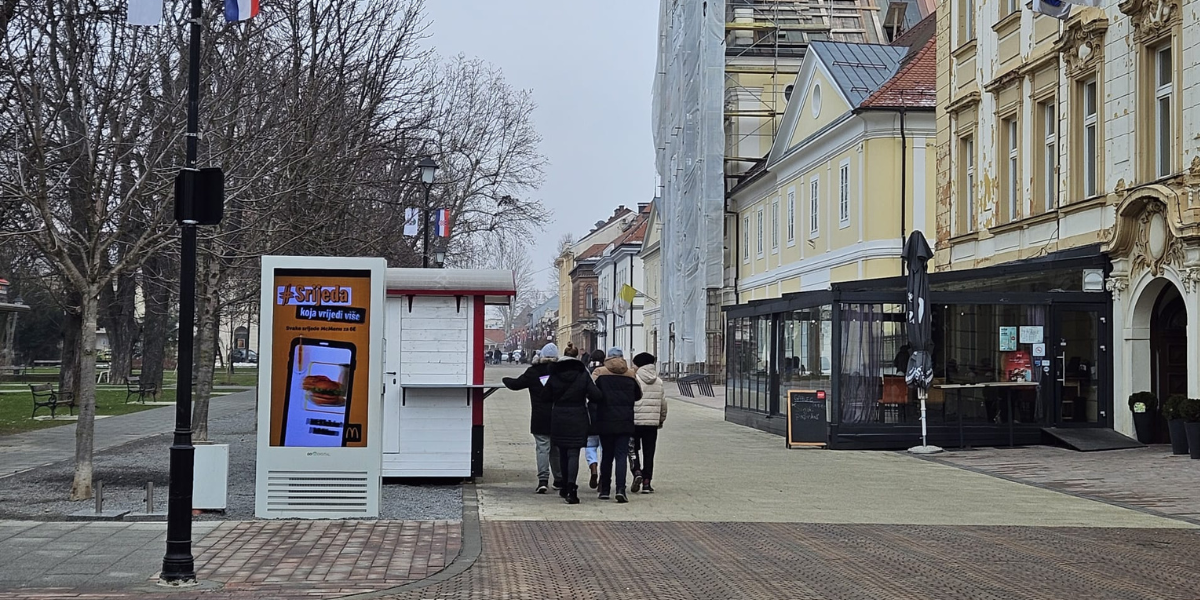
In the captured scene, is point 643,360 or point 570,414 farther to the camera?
point 643,360

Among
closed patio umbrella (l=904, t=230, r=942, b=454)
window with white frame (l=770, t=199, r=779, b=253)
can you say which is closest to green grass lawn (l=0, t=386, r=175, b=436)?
closed patio umbrella (l=904, t=230, r=942, b=454)

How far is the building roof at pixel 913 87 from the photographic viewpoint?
39906 millimetres

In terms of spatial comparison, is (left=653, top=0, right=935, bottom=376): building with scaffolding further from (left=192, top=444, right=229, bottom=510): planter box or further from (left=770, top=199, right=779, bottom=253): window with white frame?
(left=192, top=444, right=229, bottom=510): planter box

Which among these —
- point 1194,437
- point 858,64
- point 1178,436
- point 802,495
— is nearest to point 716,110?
point 858,64

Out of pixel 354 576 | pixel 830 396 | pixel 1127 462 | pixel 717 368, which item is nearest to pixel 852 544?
pixel 354 576

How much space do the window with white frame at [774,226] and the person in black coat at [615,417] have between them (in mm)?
36416

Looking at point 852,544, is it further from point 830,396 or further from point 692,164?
point 692,164

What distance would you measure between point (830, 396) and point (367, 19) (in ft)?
35.5

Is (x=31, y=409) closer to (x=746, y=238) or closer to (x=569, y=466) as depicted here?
(x=569, y=466)

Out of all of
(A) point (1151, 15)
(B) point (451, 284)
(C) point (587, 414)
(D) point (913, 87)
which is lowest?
(C) point (587, 414)

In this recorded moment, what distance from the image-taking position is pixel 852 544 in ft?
39.2

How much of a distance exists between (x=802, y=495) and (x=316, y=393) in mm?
6082

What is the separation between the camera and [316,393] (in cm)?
1316

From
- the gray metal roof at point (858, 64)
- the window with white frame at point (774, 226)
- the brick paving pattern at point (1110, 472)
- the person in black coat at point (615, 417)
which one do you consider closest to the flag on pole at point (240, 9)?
the person in black coat at point (615, 417)
